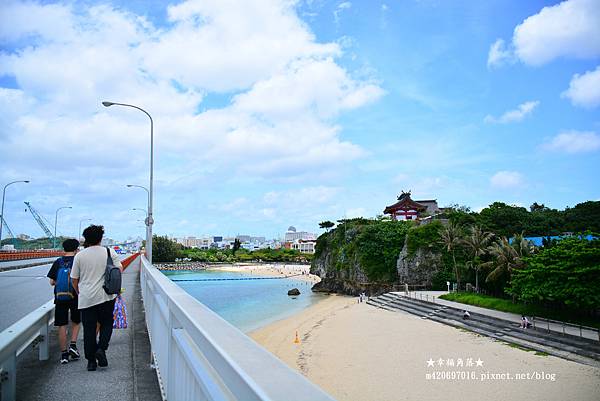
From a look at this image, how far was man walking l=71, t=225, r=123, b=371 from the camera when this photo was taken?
4.56m

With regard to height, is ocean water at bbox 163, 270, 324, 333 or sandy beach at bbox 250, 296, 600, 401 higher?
sandy beach at bbox 250, 296, 600, 401

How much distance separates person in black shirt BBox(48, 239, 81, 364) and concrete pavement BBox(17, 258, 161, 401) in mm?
134

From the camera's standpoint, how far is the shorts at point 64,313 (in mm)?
4980

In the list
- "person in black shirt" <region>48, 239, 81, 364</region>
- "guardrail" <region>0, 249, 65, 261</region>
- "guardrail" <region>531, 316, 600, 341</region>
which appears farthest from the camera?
"guardrail" <region>0, 249, 65, 261</region>

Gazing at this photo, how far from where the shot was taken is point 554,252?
23.2 m

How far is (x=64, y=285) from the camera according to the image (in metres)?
5.28

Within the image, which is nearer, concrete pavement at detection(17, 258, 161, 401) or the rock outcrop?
concrete pavement at detection(17, 258, 161, 401)

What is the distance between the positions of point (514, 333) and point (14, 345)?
83.1ft

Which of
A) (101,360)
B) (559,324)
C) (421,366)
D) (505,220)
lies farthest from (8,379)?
(505,220)

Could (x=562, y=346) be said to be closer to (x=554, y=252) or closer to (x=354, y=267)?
(x=554, y=252)

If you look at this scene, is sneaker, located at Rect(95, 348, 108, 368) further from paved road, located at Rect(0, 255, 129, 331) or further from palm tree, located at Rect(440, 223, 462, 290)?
palm tree, located at Rect(440, 223, 462, 290)

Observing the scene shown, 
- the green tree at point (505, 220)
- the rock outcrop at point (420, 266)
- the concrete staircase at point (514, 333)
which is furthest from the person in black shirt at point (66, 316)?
the green tree at point (505, 220)

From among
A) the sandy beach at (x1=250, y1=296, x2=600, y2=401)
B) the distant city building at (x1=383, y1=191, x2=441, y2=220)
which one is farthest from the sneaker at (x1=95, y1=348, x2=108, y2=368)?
the distant city building at (x1=383, y1=191, x2=441, y2=220)

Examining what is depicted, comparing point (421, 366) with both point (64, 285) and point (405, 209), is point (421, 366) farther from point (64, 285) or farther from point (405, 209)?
point (405, 209)
